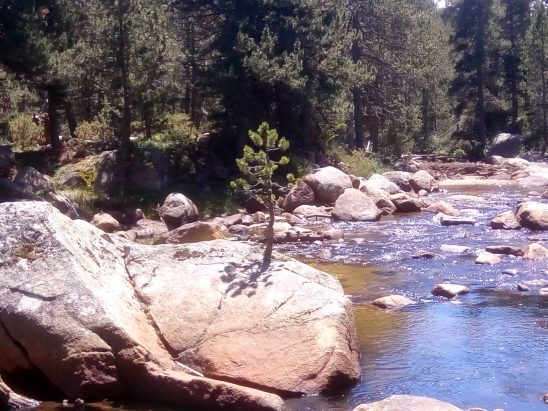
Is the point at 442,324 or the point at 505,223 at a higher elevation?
the point at 505,223

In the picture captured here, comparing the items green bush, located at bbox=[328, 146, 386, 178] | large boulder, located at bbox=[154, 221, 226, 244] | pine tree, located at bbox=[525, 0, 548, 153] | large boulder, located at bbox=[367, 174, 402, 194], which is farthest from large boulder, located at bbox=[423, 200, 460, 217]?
pine tree, located at bbox=[525, 0, 548, 153]

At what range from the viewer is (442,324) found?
12.8m

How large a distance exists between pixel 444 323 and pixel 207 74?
64.7 ft

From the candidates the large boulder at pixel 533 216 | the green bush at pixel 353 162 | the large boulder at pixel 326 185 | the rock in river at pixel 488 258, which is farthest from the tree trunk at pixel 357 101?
the rock in river at pixel 488 258

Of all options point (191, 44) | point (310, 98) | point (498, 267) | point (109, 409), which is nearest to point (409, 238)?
point (498, 267)

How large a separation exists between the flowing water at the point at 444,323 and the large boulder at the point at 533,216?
0.36 metres

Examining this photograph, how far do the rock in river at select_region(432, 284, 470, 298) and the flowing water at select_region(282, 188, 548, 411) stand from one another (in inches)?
6.9

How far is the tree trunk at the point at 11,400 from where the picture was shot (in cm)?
898

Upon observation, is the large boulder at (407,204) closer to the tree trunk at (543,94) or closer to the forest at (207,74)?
the forest at (207,74)

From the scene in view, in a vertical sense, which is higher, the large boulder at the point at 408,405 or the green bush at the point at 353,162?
the green bush at the point at 353,162

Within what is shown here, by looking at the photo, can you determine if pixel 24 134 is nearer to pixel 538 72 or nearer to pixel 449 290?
pixel 449 290

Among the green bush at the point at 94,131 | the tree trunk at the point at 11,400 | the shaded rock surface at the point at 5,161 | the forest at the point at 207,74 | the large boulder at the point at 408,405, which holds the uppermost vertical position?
the forest at the point at 207,74

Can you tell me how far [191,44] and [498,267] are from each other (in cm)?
2210

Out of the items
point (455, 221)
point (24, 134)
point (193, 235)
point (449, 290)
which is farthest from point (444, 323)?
point (24, 134)
